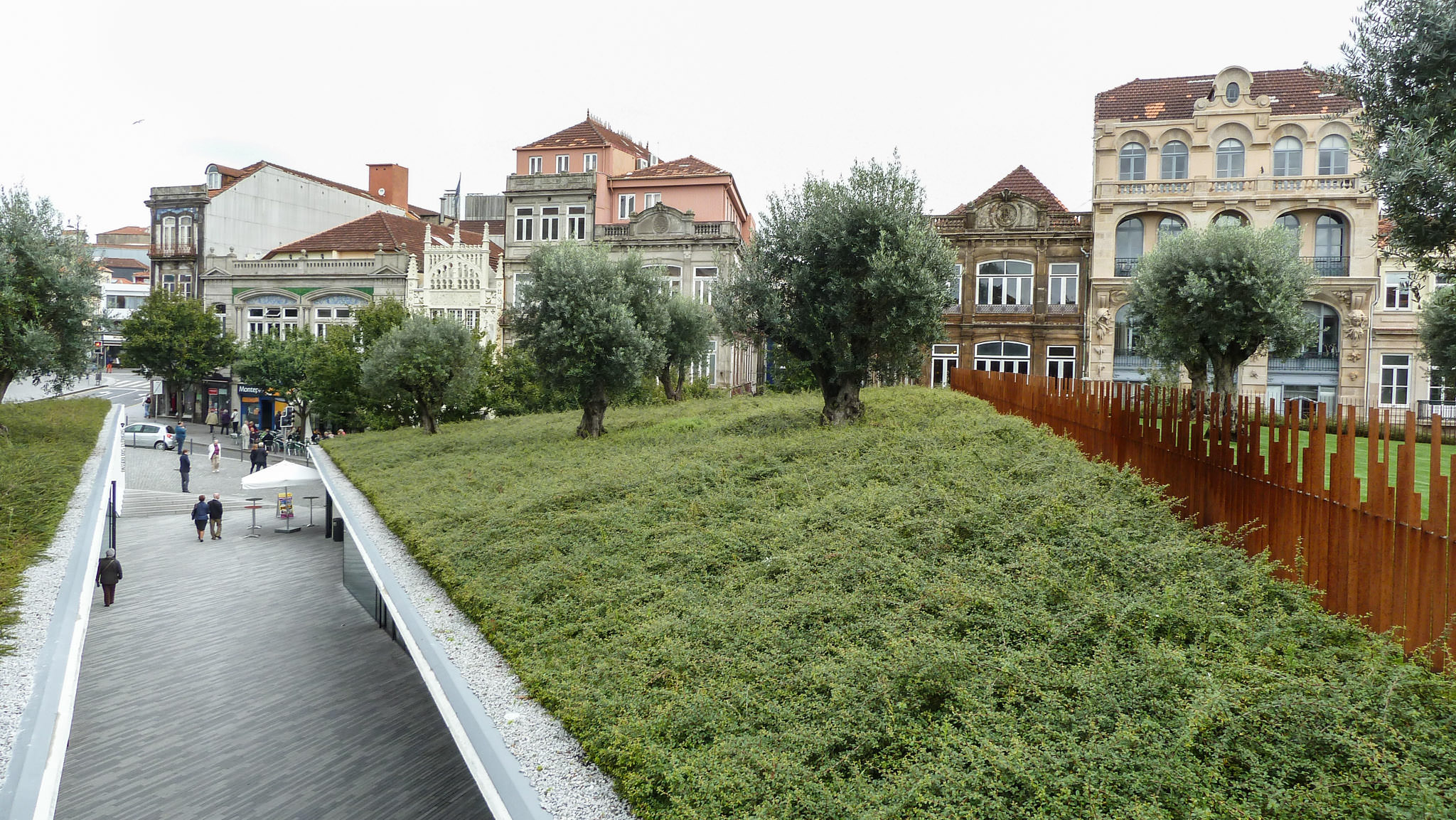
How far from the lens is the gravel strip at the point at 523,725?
24.3 ft

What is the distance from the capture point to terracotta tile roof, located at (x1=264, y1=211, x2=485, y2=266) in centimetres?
5434

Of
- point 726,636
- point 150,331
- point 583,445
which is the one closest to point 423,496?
point 583,445

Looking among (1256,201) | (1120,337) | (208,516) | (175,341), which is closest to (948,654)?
(208,516)

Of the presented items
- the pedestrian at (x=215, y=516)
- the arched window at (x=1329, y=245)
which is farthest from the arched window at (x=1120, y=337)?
the pedestrian at (x=215, y=516)

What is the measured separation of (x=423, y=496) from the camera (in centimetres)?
2058

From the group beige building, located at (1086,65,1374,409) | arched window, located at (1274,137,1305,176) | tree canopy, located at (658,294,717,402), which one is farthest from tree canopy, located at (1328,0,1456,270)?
arched window, located at (1274,137,1305,176)

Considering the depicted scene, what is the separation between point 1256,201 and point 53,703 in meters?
41.1

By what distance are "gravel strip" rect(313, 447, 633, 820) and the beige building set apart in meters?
30.3

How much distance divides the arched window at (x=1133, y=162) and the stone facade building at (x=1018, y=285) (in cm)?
233

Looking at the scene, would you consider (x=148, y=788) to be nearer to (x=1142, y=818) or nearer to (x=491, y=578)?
(x=491, y=578)

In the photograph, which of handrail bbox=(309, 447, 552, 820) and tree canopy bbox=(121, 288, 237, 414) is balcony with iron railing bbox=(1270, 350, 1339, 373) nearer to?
handrail bbox=(309, 447, 552, 820)

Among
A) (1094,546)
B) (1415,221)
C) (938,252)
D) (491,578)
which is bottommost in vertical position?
(491,578)

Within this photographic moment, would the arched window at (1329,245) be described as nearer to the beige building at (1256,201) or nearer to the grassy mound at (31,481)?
the beige building at (1256,201)

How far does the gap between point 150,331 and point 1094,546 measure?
5552 centimetres
